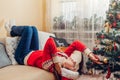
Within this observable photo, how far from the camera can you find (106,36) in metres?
2.72

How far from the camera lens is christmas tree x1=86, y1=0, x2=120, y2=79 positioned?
268cm

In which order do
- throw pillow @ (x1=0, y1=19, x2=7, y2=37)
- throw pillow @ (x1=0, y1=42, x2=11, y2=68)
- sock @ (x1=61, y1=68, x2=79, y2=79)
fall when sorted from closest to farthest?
sock @ (x1=61, y1=68, x2=79, y2=79), throw pillow @ (x1=0, y1=42, x2=11, y2=68), throw pillow @ (x1=0, y1=19, x2=7, y2=37)

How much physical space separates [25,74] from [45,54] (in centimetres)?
41

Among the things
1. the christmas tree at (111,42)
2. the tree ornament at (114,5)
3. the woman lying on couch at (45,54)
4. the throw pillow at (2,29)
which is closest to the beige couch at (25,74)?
the woman lying on couch at (45,54)

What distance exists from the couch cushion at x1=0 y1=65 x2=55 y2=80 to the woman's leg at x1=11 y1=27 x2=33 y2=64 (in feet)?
0.90

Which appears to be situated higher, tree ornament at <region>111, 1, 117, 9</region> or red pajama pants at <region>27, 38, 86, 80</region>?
tree ornament at <region>111, 1, 117, 9</region>

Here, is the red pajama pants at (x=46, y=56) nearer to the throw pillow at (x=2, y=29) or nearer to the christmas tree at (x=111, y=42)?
the christmas tree at (x=111, y=42)

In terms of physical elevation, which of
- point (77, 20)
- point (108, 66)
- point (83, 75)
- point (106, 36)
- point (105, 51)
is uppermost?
point (77, 20)

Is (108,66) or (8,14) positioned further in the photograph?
(8,14)

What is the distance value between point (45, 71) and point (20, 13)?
4.78ft

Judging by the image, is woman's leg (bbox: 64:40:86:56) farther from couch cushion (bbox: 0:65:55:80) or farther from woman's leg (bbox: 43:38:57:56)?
couch cushion (bbox: 0:65:55:80)

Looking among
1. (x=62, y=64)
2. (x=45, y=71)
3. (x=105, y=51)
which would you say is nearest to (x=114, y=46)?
(x=105, y=51)

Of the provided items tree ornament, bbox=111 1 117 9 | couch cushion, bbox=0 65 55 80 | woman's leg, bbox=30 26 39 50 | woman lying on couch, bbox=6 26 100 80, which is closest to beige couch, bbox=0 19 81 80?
couch cushion, bbox=0 65 55 80

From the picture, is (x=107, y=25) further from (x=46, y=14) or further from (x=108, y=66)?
(x=46, y=14)
